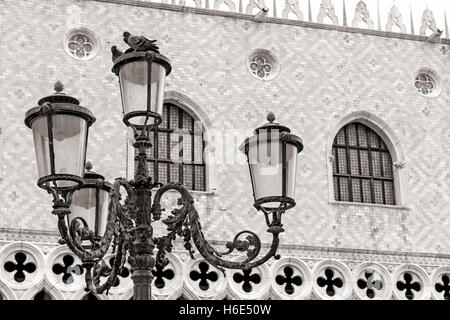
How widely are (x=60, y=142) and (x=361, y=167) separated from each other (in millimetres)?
9765

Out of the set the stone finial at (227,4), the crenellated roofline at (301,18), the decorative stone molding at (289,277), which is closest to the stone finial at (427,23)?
the crenellated roofline at (301,18)

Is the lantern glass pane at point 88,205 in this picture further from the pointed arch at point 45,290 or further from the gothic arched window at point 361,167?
the gothic arched window at point 361,167

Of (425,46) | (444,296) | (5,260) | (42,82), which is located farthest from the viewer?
(425,46)

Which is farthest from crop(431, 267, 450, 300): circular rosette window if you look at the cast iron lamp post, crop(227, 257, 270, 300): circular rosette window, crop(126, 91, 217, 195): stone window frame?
the cast iron lamp post

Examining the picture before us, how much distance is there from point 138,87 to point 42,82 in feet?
26.0

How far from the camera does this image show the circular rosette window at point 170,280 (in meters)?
13.3

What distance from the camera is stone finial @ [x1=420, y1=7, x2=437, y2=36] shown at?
16066 millimetres

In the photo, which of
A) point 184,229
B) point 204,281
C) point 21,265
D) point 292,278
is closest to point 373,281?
point 292,278

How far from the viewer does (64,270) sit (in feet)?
43.1

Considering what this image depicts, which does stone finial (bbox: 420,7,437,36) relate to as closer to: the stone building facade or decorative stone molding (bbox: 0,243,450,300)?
the stone building facade

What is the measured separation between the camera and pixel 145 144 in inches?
242

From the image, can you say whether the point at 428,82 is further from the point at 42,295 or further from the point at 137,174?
the point at 137,174

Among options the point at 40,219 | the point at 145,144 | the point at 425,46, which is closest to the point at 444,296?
the point at 425,46
